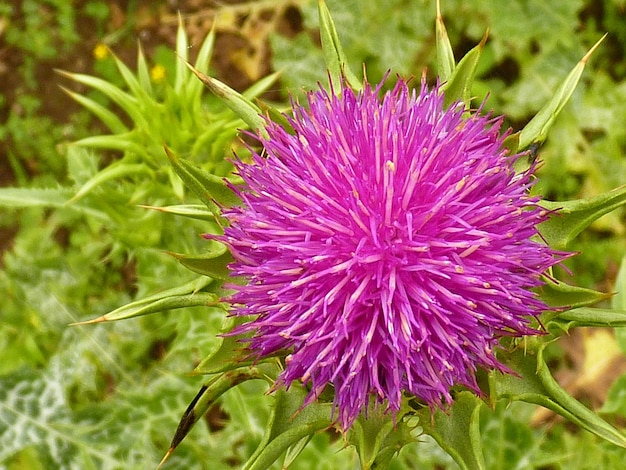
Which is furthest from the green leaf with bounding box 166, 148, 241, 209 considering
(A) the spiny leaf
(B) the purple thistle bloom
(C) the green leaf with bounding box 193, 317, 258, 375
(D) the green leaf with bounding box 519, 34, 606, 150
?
(D) the green leaf with bounding box 519, 34, 606, 150

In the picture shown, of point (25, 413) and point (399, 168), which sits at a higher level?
point (399, 168)

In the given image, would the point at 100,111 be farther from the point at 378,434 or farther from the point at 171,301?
the point at 378,434

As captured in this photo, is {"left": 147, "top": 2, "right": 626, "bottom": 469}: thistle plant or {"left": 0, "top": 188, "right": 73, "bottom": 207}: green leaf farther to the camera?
{"left": 0, "top": 188, "right": 73, "bottom": 207}: green leaf

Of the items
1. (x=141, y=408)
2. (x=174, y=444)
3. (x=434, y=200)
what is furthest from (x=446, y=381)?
(x=141, y=408)

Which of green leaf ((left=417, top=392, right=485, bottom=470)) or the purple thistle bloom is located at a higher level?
the purple thistle bloom

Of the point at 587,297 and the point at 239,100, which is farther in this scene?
the point at 239,100

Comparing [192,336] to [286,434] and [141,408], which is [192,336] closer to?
[141,408]

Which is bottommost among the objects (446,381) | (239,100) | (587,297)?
(446,381)

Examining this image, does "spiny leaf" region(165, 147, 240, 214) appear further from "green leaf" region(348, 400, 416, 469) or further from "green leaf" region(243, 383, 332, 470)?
"green leaf" region(348, 400, 416, 469)
